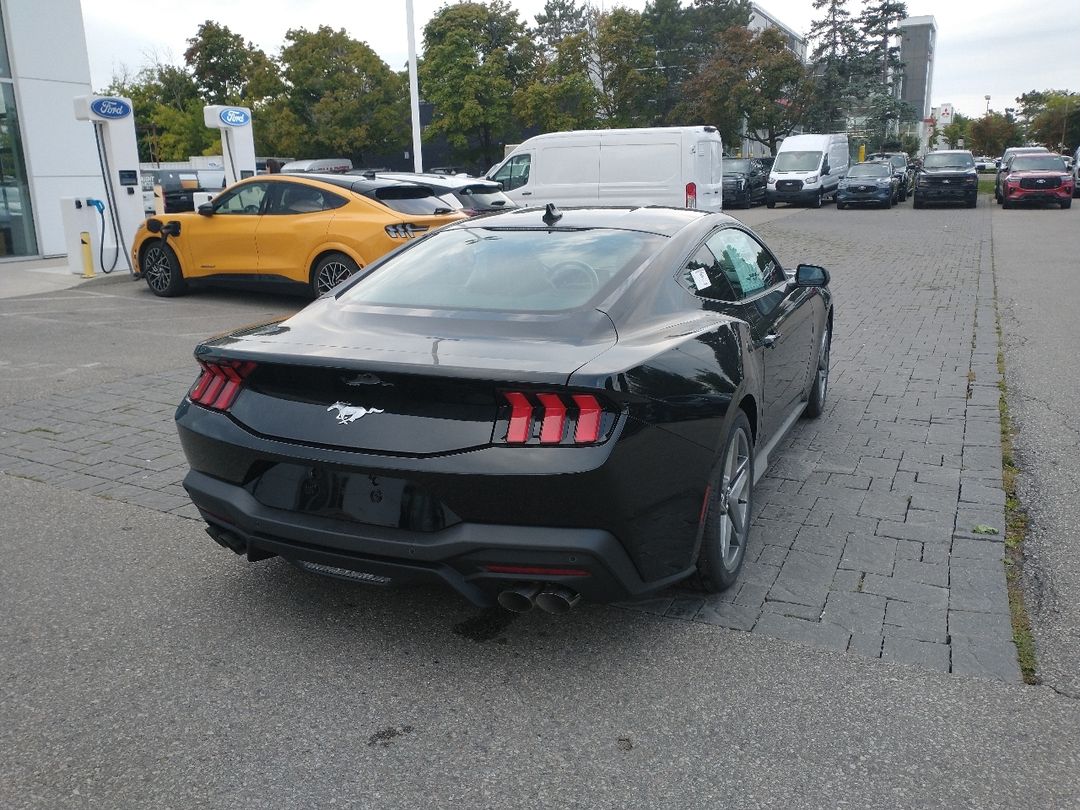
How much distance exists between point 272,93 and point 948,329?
165ft

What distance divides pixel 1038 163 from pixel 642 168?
17.4 m

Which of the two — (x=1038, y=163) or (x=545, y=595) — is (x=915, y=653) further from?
(x=1038, y=163)

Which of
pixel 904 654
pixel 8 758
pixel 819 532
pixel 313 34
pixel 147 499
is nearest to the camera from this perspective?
pixel 8 758

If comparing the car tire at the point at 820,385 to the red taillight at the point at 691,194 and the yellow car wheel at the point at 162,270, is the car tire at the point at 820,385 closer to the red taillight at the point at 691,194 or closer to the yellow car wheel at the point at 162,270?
the yellow car wheel at the point at 162,270

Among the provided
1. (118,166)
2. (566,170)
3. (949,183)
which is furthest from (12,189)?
(949,183)

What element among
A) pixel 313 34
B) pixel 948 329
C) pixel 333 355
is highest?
pixel 313 34

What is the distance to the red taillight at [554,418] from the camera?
9.78ft

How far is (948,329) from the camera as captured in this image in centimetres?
977

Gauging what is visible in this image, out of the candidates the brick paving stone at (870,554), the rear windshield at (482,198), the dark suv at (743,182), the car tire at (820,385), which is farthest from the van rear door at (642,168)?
the brick paving stone at (870,554)

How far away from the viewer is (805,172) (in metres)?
33.1

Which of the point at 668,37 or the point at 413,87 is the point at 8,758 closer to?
the point at 413,87

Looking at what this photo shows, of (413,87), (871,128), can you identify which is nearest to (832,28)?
(871,128)

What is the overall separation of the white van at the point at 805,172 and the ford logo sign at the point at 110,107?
76.3 feet

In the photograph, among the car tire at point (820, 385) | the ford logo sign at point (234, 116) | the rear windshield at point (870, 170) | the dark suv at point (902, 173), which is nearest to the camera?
the car tire at point (820, 385)
